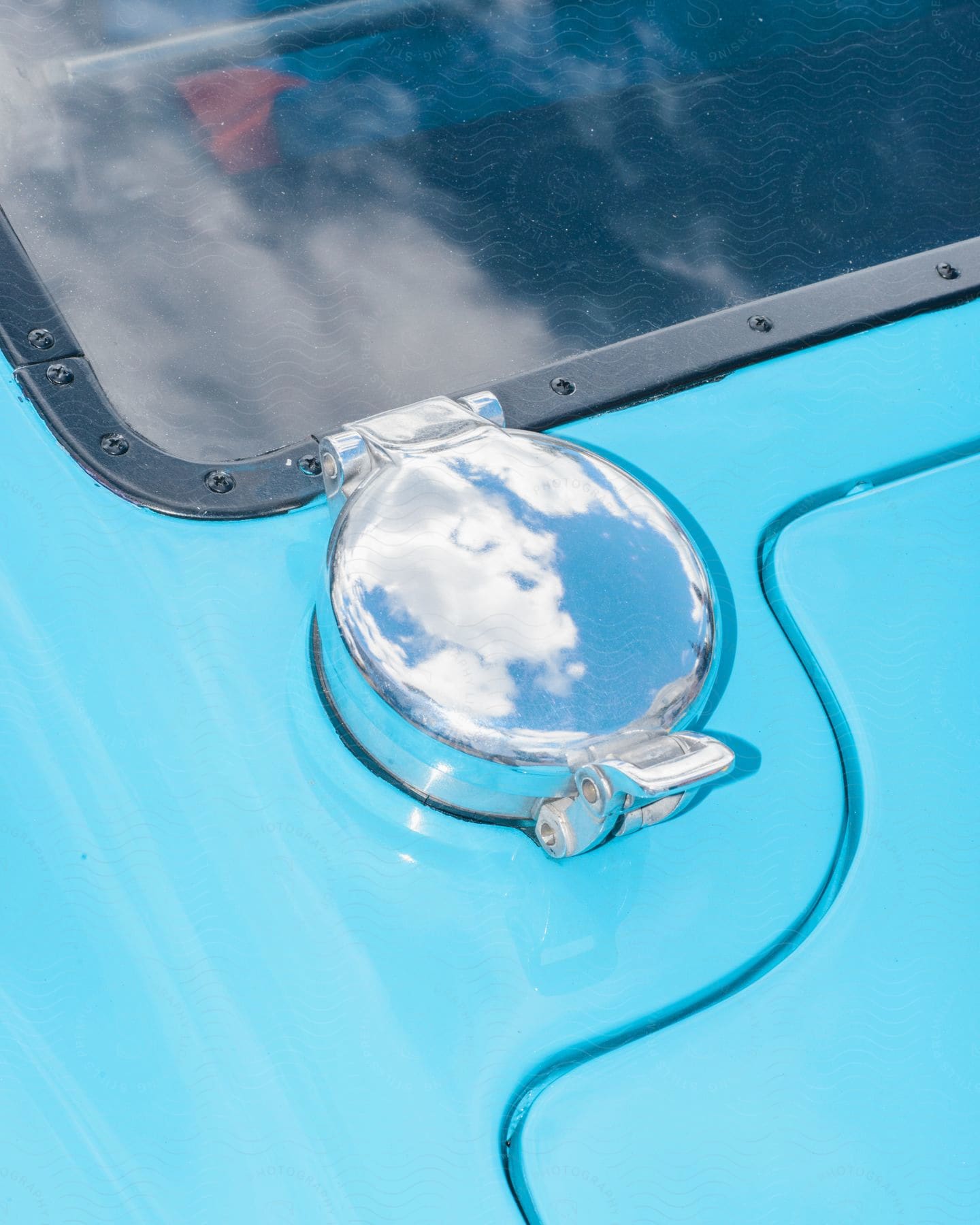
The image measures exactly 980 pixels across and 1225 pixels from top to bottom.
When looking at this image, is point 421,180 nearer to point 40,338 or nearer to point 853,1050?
point 40,338

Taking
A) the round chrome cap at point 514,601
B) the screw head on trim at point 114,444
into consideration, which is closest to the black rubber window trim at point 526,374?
the screw head on trim at point 114,444

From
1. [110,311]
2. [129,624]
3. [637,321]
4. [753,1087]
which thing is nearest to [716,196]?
[637,321]

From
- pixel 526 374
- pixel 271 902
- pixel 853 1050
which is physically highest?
pixel 526 374

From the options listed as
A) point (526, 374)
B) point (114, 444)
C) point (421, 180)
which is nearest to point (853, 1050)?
point (526, 374)

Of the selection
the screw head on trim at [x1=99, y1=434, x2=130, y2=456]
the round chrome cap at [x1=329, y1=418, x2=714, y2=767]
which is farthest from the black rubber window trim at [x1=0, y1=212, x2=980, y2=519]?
the round chrome cap at [x1=329, y1=418, x2=714, y2=767]

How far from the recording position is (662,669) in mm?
738

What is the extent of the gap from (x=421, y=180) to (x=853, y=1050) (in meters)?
0.73

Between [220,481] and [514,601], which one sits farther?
[220,481]

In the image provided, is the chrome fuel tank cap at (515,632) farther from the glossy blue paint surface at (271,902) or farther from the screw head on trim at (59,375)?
the screw head on trim at (59,375)

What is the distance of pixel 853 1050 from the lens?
77cm

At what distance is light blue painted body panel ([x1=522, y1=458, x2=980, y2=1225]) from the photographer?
72cm

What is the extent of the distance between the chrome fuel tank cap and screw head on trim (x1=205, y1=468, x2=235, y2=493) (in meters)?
0.10

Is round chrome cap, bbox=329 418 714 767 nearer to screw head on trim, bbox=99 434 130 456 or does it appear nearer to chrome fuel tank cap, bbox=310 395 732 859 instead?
chrome fuel tank cap, bbox=310 395 732 859

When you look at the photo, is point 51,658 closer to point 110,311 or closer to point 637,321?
point 110,311
